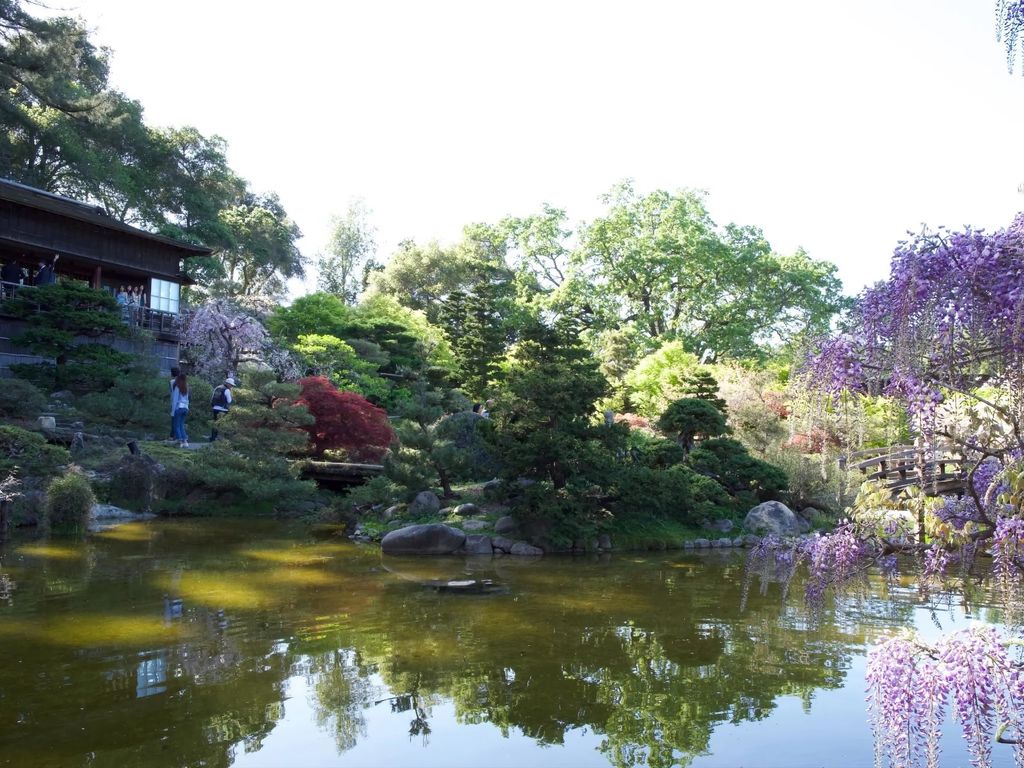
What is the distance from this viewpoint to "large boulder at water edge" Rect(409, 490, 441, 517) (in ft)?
42.4

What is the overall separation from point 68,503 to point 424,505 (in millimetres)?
5061

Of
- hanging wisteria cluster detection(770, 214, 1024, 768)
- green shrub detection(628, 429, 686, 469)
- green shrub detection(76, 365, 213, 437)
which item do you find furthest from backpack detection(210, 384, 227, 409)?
hanging wisteria cluster detection(770, 214, 1024, 768)

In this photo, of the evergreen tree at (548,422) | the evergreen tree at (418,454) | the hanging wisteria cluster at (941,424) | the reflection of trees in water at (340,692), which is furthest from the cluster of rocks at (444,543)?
the hanging wisteria cluster at (941,424)

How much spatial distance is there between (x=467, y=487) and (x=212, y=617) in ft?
23.1

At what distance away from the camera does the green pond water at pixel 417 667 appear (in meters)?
4.77

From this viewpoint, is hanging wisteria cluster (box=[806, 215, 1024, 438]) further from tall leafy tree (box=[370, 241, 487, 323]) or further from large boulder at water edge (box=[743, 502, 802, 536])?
tall leafy tree (box=[370, 241, 487, 323])

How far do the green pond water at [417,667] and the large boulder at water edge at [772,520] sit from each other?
12.5 ft

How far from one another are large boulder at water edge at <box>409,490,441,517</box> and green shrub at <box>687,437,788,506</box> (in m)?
4.57

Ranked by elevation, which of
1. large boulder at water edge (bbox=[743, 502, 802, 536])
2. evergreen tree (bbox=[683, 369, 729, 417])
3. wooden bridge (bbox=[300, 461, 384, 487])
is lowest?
large boulder at water edge (bbox=[743, 502, 802, 536])

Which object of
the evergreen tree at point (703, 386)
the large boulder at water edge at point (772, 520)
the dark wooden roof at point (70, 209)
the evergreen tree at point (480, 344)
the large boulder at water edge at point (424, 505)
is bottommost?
the large boulder at water edge at point (772, 520)

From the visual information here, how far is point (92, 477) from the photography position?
512 inches

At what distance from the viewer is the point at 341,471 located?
15.4 metres

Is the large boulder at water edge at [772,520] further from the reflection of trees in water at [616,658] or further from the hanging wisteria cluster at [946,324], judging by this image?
the hanging wisteria cluster at [946,324]

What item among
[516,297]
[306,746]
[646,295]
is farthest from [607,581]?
[516,297]
